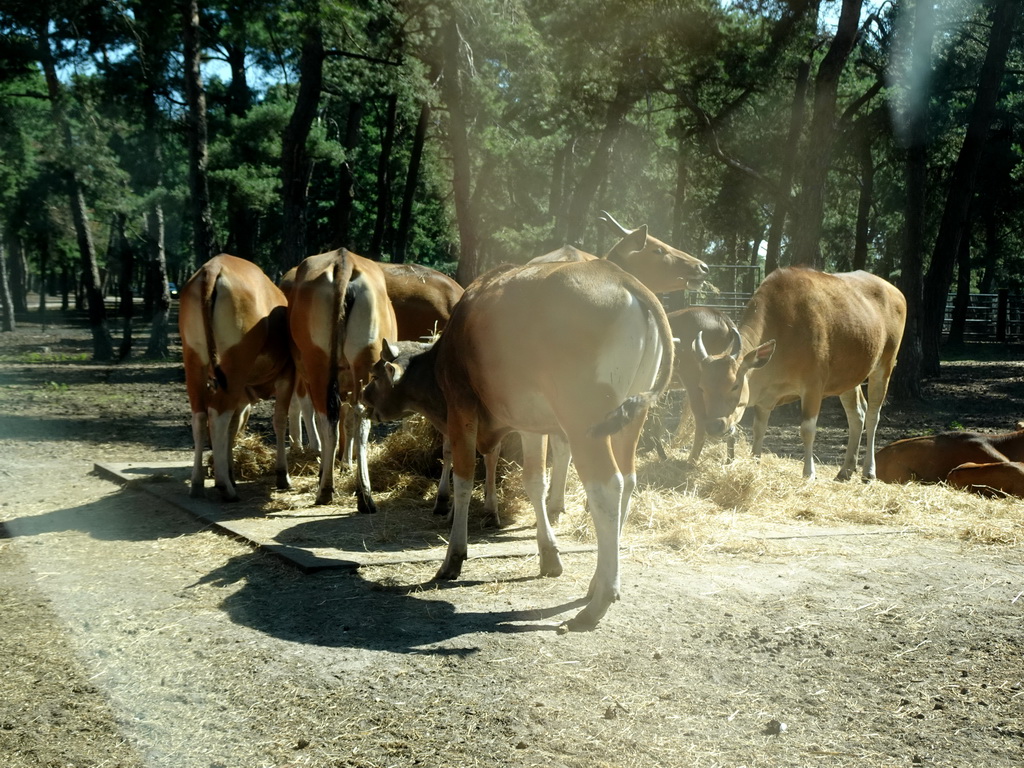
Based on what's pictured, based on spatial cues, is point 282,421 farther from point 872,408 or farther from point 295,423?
point 872,408

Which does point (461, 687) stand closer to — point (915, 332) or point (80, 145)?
point (915, 332)

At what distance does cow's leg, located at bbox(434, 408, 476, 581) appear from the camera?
6.24 m

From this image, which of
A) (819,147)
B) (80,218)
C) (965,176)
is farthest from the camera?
(80,218)

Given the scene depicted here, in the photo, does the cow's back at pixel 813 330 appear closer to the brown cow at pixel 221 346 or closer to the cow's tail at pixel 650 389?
the cow's tail at pixel 650 389

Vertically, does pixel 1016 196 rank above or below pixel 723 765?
above

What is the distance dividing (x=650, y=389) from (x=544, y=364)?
2.53 ft

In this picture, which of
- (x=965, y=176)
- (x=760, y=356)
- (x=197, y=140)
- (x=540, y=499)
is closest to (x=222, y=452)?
(x=540, y=499)

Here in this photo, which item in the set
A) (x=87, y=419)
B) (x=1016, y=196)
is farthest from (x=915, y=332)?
(x=1016, y=196)

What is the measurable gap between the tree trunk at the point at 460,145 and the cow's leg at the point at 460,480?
12.6 metres

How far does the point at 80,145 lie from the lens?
26156 millimetres

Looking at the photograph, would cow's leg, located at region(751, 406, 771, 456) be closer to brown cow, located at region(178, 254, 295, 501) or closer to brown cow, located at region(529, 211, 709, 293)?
brown cow, located at region(529, 211, 709, 293)

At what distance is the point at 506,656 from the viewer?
491 cm

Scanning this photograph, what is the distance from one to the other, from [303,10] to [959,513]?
10.9 meters

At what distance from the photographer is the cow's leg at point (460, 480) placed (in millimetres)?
6242
